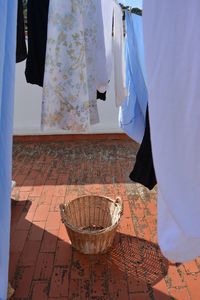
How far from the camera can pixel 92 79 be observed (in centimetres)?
140

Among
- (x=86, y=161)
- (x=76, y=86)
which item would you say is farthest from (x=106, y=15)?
(x=86, y=161)

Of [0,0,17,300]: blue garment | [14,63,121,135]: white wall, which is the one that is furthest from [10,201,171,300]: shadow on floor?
[14,63,121,135]: white wall

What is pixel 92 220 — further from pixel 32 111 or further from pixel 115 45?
pixel 32 111

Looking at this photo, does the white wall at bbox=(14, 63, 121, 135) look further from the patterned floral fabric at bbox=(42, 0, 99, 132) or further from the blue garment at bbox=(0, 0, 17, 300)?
the blue garment at bbox=(0, 0, 17, 300)

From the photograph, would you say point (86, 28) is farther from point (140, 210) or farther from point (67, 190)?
point (67, 190)

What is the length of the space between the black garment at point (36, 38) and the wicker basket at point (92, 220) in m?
1.01

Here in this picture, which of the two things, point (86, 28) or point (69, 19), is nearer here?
point (69, 19)

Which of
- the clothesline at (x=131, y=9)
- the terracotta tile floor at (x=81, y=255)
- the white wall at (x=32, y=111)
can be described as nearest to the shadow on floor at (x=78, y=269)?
the terracotta tile floor at (x=81, y=255)

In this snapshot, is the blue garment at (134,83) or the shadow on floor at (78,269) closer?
the blue garment at (134,83)

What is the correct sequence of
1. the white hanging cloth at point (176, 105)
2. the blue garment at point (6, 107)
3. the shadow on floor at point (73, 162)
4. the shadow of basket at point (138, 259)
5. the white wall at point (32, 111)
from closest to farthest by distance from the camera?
the white hanging cloth at point (176, 105), the blue garment at point (6, 107), the shadow of basket at point (138, 259), the shadow on floor at point (73, 162), the white wall at point (32, 111)

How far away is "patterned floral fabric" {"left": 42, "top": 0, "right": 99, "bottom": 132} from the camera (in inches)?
47.4

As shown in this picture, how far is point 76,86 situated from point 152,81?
0.52m

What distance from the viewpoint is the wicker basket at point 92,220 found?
1.95 metres

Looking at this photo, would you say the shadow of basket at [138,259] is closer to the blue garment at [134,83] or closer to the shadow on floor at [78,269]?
the shadow on floor at [78,269]
